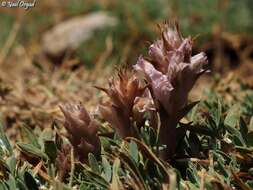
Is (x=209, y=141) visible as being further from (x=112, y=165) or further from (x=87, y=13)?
(x=87, y=13)

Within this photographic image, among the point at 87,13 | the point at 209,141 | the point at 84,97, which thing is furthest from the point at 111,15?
the point at 209,141

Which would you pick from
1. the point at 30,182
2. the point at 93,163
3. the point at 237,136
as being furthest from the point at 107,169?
the point at 237,136

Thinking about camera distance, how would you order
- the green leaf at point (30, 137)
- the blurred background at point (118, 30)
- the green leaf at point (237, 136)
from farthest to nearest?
1. the blurred background at point (118, 30)
2. the green leaf at point (30, 137)
3. the green leaf at point (237, 136)

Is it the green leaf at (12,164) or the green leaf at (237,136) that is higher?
the green leaf at (12,164)

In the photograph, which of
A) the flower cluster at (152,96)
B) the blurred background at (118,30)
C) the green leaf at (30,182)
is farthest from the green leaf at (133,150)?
the blurred background at (118,30)

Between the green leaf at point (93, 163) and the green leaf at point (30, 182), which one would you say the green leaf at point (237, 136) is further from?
the green leaf at point (30, 182)

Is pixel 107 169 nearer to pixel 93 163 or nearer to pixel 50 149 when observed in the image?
pixel 93 163
